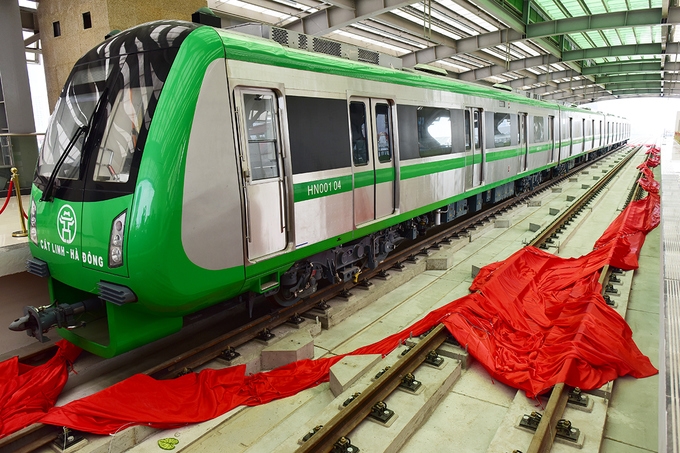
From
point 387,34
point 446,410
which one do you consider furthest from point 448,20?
point 446,410

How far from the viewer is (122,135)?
414 centimetres

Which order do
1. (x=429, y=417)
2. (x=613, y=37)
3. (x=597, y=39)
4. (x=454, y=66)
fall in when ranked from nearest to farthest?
(x=429, y=417) → (x=613, y=37) → (x=597, y=39) → (x=454, y=66)

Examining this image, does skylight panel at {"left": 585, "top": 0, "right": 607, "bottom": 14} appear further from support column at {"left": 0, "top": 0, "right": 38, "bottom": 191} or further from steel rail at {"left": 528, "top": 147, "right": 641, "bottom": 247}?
support column at {"left": 0, "top": 0, "right": 38, "bottom": 191}

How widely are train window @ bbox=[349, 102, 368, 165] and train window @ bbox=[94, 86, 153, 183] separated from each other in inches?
103

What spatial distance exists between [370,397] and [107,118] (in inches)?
133

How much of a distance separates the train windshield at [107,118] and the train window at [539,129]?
1302 cm

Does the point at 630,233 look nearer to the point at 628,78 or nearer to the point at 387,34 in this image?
the point at 387,34

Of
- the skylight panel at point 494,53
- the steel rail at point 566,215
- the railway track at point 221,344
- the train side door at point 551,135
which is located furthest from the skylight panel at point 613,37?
the railway track at point 221,344

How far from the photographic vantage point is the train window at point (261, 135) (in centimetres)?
454

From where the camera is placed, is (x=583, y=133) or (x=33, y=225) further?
(x=583, y=133)

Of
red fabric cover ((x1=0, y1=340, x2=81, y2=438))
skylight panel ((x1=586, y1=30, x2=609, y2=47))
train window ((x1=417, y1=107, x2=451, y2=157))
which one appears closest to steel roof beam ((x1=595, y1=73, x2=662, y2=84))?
skylight panel ((x1=586, y1=30, x2=609, y2=47))

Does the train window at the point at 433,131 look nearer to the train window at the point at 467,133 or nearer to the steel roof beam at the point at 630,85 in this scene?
the train window at the point at 467,133

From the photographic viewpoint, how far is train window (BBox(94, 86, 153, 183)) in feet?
13.3

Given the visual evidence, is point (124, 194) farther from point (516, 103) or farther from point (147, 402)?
point (516, 103)
